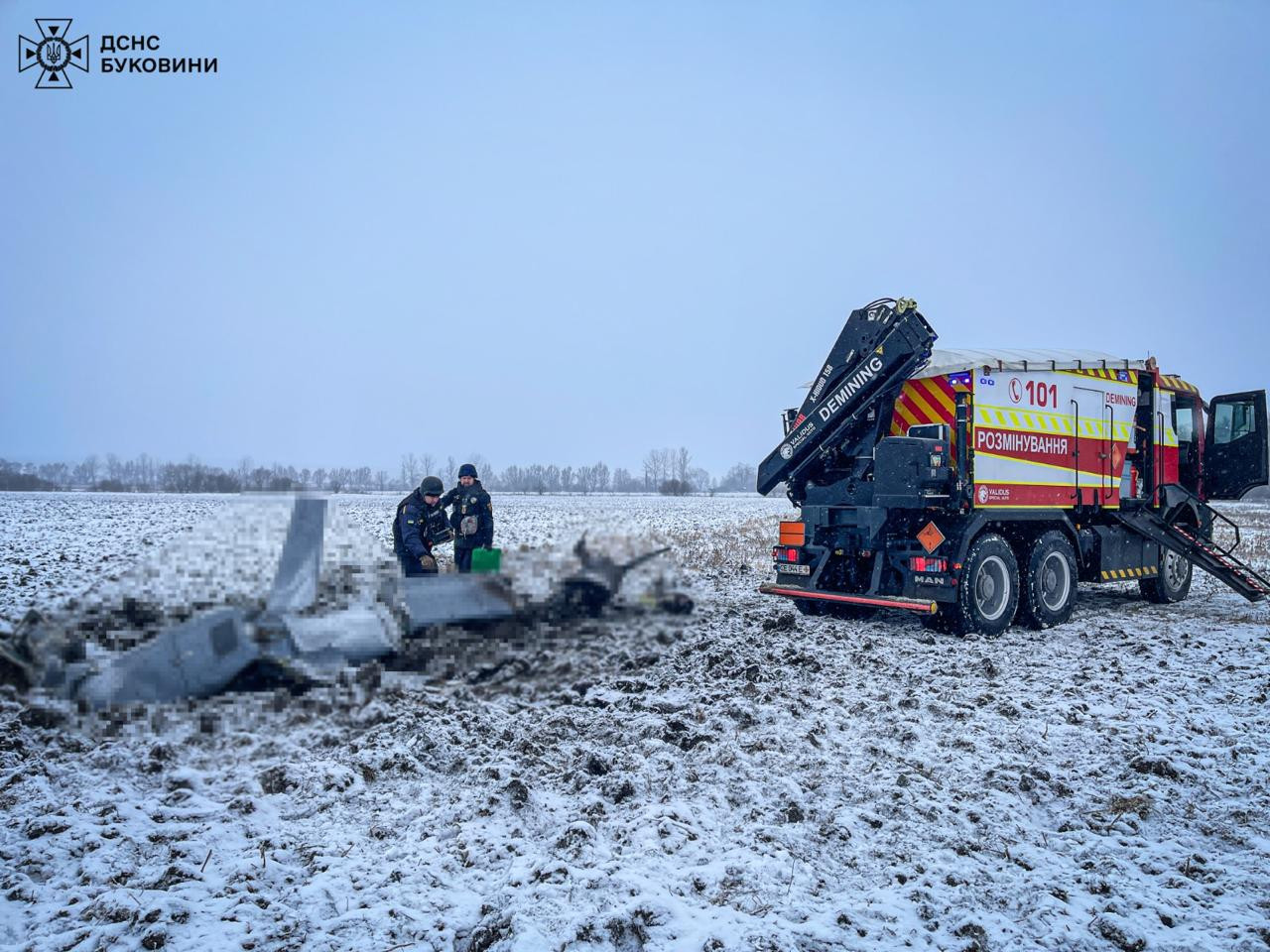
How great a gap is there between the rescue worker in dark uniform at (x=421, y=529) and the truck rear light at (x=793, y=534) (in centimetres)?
357

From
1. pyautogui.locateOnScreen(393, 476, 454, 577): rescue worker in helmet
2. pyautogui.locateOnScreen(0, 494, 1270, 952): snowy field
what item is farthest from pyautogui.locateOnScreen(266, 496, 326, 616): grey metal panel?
pyautogui.locateOnScreen(393, 476, 454, 577): rescue worker in helmet

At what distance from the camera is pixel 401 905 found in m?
3.01

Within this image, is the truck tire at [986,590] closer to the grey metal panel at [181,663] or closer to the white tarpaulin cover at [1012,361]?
the white tarpaulin cover at [1012,361]

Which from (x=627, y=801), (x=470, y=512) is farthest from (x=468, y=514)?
(x=627, y=801)

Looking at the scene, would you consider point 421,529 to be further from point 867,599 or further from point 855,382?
point 855,382

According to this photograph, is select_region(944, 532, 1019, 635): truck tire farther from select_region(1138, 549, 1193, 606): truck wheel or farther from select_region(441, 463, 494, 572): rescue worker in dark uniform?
select_region(441, 463, 494, 572): rescue worker in dark uniform

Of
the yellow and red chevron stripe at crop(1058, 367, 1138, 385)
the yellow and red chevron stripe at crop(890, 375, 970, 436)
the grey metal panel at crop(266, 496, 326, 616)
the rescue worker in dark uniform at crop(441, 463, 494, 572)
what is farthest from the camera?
the yellow and red chevron stripe at crop(1058, 367, 1138, 385)

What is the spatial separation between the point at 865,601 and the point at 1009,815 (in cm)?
414

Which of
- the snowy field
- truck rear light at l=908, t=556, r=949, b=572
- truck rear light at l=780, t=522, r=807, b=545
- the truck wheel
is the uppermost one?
truck rear light at l=780, t=522, r=807, b=545

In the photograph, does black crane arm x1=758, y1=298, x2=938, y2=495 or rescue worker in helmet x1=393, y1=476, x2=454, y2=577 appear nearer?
rescue worker in helmet x1=393, y1=476, x2=454, y2=577

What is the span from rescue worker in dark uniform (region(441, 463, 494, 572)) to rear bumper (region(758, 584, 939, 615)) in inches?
121

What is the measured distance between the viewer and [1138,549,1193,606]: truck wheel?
412 inches

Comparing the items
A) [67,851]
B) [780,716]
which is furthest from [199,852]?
[780,716]

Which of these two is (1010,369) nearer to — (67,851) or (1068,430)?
(1068,430)
